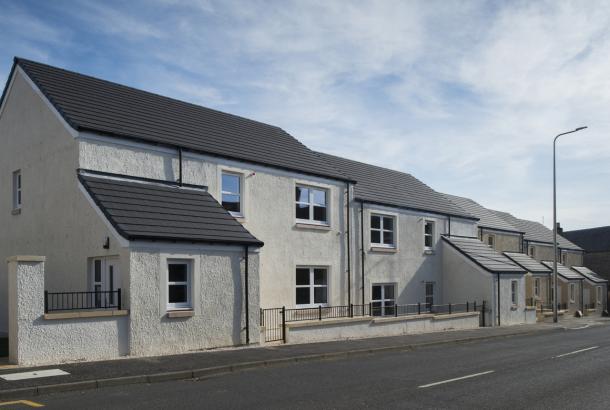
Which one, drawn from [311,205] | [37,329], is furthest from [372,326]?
[37,329]

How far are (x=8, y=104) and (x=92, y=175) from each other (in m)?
6.36

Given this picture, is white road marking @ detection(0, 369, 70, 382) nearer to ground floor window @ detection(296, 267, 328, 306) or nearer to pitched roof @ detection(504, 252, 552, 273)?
ground floor window @ detection(296, 267, 328, 306)

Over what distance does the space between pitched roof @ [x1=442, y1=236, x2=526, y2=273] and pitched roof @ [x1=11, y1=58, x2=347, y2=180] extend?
31.4 feet

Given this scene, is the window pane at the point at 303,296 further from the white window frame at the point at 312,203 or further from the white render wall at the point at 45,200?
the white render wall at the point at 45,200

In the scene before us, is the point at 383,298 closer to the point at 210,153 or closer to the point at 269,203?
the point at 269,203

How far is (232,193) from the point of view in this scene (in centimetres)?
1991

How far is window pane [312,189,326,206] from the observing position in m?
23.0

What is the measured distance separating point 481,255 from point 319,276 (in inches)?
449

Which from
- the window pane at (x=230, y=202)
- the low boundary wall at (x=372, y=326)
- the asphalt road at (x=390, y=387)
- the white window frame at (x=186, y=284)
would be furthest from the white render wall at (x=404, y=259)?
the white window frame at (x=186, y=284)

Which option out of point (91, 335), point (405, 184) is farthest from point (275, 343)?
point (405, 184)

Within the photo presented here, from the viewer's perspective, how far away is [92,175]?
1616 cm

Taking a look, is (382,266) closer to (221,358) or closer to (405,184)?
(405,184)

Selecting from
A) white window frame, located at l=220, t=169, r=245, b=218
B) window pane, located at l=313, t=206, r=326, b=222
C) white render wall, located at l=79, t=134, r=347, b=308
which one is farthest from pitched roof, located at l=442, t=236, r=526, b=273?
white window frame, located at l=220, t=169, r=245, b=218

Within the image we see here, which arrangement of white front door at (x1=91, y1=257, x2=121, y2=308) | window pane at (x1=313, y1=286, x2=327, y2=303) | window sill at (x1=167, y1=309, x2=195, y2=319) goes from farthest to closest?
window pane at (x1=313, y1=286, x2=327, y2=303) < white front door at (x1=91, y1=257, x2=121, y2=308) < window sill at (x1=167, y1=309, x2=195, y2=319)
